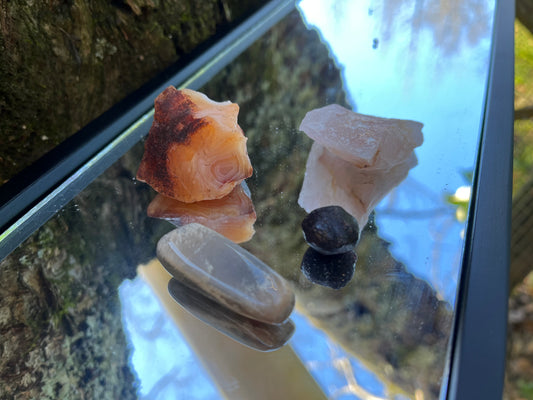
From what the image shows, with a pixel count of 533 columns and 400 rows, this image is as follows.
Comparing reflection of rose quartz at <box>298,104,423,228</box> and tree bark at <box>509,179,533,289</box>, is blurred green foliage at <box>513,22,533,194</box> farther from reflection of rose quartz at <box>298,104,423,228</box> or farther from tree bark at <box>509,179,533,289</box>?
reflection of rose quartz at <box>298,104,423,228</box>

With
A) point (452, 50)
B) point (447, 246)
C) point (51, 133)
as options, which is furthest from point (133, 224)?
point (452, 50)

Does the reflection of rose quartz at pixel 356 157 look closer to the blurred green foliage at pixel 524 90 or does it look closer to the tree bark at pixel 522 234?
the tree bark at pixel 522 234

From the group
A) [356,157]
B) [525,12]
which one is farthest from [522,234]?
[356,157]

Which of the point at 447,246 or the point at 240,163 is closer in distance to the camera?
the point at 447,246

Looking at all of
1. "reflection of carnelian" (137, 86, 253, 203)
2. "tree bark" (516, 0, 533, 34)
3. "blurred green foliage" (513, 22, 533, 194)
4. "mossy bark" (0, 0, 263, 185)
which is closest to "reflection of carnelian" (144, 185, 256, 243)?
"reflection of carnelian" (137, 86, 253, 203)

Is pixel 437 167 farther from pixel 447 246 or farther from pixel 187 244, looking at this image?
pixel 187 244

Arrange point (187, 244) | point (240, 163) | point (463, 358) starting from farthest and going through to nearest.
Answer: point (240, 163) < point (187, 244) < point (463, 358)

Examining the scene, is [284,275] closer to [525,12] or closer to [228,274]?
[228,274]
